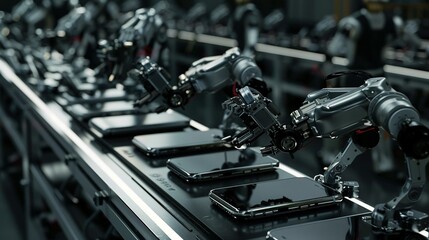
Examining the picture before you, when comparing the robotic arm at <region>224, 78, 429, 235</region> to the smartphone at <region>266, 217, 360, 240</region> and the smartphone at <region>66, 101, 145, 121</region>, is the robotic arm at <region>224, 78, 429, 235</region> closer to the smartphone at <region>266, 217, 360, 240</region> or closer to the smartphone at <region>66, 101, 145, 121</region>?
the smartphone at <region>266, 217, 360, 240</region>

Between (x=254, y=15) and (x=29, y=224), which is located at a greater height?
(x=254, y=15)

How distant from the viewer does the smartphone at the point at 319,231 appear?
1.23m

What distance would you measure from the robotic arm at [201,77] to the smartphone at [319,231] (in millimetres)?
644

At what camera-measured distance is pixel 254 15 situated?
20.4ft

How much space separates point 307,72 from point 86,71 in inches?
157

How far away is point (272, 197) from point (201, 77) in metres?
0.64

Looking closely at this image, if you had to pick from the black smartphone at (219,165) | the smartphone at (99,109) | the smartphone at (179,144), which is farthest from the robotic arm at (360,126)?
the smartphone at (99,109)

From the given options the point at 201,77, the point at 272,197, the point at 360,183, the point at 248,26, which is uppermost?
the point at 201,77

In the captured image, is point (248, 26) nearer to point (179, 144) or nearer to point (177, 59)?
point (177, 59)

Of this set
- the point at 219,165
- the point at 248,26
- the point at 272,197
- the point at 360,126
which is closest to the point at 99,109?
the point at 219,165

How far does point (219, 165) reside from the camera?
1.77m

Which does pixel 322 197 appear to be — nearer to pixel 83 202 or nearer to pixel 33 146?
pixel 83 202

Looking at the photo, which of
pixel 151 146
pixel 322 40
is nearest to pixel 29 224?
pixel 151 146

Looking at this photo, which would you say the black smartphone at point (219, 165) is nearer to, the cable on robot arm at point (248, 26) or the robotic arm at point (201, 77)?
the robotic arm at point (201, 77)
